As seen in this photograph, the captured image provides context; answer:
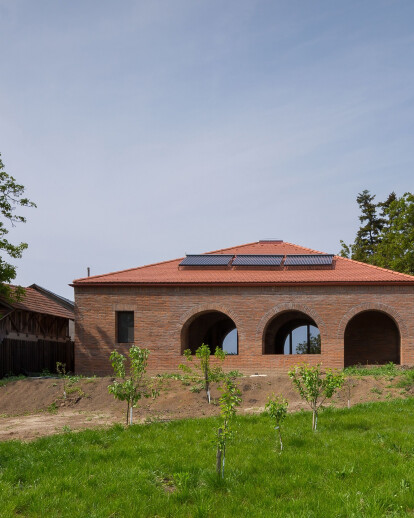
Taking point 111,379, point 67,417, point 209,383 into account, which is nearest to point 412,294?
point 209,383

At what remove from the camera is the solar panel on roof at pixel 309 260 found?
25.1 meters

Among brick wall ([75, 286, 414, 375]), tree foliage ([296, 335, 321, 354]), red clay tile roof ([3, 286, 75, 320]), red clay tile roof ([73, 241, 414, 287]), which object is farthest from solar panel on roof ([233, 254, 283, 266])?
red clay tile roof ([3, 286, 75, 320])

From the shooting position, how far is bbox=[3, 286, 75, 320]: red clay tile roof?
26266mm

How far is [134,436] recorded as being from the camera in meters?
11.6

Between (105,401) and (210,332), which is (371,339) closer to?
(210,332)

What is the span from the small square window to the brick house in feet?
0.13

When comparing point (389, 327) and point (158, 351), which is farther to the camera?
point (389, 327)

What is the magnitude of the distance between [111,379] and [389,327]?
12511 millimetres

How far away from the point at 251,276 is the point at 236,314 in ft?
5.50

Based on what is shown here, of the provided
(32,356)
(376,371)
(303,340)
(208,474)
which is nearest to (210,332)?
(303,340)

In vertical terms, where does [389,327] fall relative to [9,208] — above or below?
below

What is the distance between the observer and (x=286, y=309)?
2384 centimetres

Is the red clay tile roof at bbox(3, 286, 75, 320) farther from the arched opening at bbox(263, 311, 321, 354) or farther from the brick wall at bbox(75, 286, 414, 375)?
the arched opening at bbox(263, 311, 321, 354)

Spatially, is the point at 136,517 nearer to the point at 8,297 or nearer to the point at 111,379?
the point at 111,379
